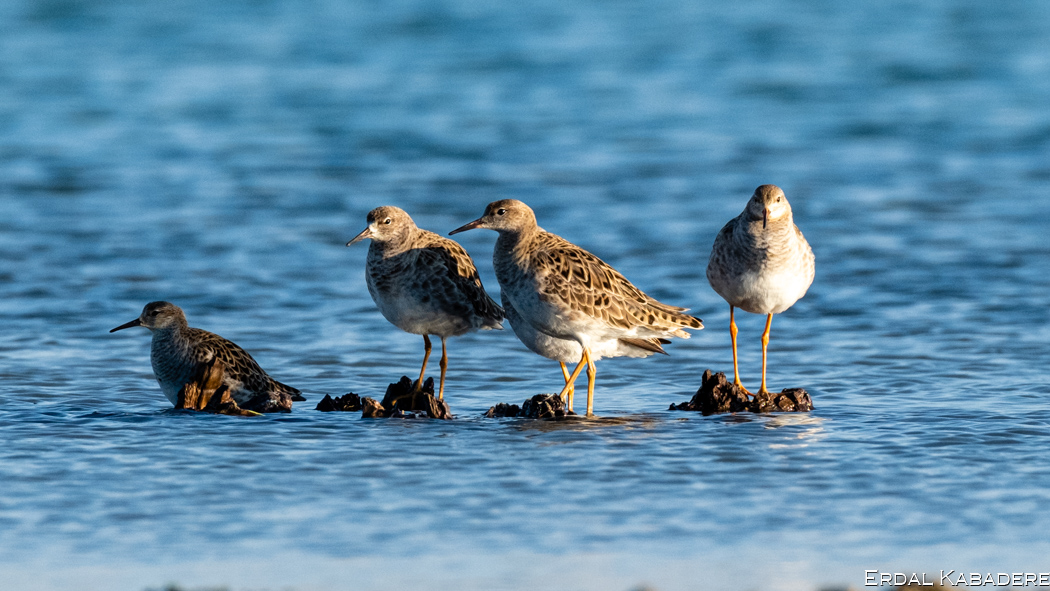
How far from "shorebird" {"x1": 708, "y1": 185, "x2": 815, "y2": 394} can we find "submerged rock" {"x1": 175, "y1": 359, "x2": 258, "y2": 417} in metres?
3.57

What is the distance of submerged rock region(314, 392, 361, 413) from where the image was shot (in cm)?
989

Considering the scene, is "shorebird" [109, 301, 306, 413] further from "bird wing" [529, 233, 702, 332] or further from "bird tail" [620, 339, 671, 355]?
"bird tail" [620, 339, 671, 355]

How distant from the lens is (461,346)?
487 inches

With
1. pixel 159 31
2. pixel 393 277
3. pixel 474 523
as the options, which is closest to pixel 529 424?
pixel 393 277

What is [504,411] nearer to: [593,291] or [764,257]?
[593,291]

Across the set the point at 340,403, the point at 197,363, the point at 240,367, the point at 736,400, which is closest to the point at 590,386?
the point at 736,400

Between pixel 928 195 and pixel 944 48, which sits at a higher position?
pixel 944 48

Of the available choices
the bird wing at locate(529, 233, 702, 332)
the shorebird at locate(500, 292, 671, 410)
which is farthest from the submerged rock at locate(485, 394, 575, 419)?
the bird wing at locate(529, 233, 702, 332)

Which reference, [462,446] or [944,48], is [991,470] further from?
[944,48]

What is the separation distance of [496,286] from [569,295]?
439 centimetres

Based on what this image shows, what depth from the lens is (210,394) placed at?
10055mm

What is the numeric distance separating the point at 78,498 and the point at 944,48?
25428mm

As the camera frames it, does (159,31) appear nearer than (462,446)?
No

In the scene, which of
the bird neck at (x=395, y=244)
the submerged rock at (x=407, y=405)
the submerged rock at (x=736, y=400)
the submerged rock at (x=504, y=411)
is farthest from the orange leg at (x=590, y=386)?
the bird neck at (x=395, y=244)
